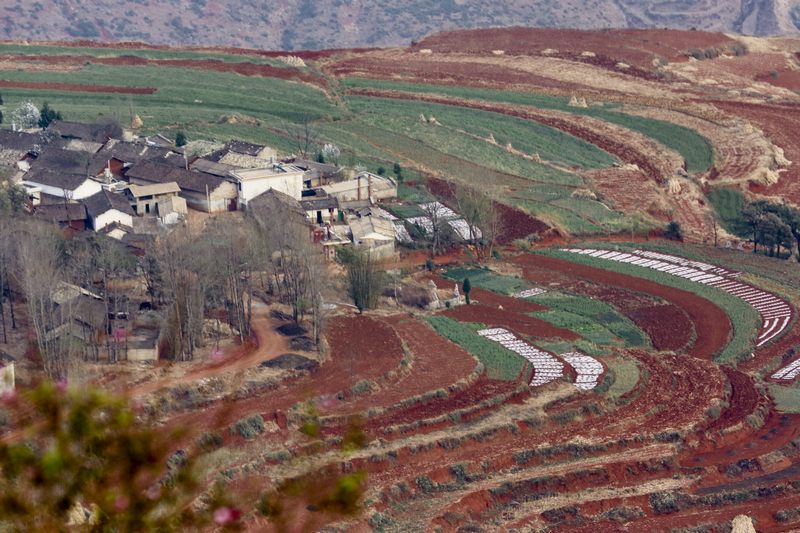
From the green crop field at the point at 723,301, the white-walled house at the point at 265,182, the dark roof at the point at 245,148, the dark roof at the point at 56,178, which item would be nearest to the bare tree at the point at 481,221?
the green crop field at the point at 723,301

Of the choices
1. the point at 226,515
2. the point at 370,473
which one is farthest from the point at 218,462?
the point at 226,515

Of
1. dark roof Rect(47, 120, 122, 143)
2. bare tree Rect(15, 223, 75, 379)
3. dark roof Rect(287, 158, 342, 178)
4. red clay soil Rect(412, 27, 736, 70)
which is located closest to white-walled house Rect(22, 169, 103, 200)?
dark roof Rect(47, 120, 122, 143)

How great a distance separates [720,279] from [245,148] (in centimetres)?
2622

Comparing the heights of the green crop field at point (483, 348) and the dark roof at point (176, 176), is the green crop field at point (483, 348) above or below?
below

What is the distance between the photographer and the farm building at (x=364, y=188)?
6606 centimetres

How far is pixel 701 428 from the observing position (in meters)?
40.3

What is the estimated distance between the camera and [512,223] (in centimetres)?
6762

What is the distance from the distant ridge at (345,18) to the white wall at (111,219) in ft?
370

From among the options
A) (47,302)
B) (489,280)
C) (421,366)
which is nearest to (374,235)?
(489,280)

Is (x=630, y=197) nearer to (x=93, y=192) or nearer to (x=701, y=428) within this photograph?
(x=93, y=192)

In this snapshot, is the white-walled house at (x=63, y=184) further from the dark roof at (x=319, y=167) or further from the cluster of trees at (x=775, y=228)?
the cluster of trees at (x=775, y=228)

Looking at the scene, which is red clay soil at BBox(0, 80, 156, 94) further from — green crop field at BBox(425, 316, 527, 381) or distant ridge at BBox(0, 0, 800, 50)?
distant ridge at BBox(0, 0, 800, 50)

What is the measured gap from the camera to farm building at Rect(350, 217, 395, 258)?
59.2 metres

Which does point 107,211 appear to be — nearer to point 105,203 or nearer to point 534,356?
point 105,203
